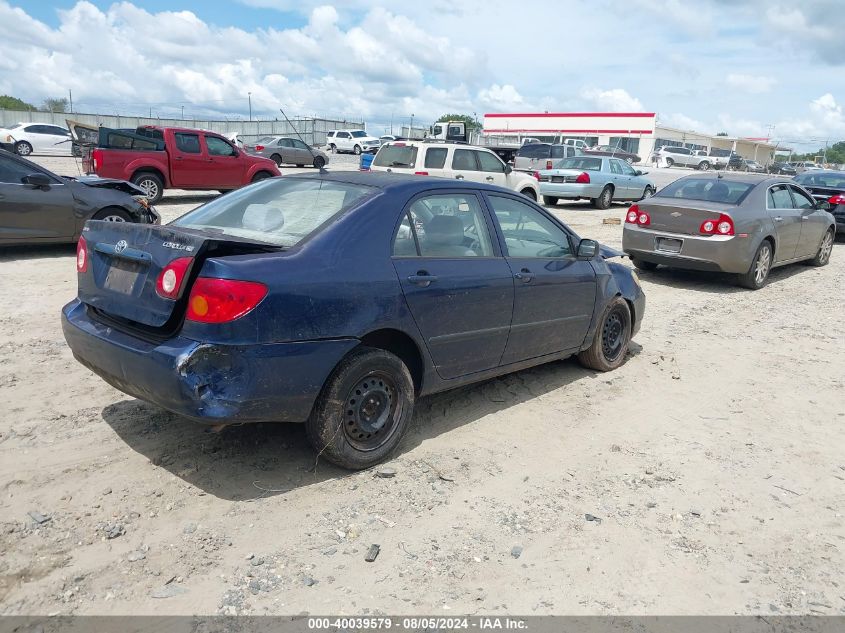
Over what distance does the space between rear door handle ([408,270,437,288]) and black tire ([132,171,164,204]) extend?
495 inches

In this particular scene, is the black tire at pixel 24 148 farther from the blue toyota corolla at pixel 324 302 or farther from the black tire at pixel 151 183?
the blue toyota corolla at pixel 324 302

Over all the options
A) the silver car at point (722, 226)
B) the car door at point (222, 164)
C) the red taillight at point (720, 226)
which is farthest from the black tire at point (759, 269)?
the car door at point (222, 164)

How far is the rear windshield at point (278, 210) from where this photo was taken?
3.92 m

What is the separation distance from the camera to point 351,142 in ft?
154

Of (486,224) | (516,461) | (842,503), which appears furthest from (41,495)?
(842,503)

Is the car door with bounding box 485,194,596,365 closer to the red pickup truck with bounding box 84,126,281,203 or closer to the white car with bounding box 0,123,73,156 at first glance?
the red pickup truck with bounding box 84,126,281,203

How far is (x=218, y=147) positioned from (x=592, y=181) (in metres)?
10.4

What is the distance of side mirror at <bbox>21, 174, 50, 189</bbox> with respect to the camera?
9078 millimetres

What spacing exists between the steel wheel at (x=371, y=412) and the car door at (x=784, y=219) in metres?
8.11

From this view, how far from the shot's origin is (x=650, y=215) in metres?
9.80

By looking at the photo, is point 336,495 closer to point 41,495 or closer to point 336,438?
point 336,438

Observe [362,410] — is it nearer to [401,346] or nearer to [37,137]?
[401,346]

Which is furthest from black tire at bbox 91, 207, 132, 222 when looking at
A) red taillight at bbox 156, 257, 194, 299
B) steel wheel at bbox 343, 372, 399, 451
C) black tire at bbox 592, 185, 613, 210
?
black tire at bbox 592, 185, 613, 210

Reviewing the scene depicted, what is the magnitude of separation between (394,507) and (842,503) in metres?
2.61
